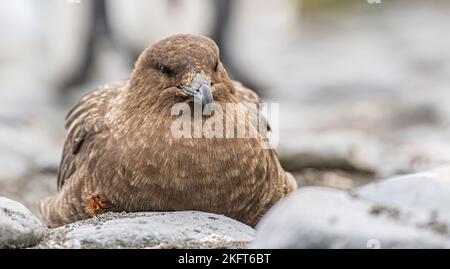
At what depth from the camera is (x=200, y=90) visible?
612 centimetres

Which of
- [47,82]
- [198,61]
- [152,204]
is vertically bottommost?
[47,82]

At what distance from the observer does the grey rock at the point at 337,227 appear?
4.78 metres

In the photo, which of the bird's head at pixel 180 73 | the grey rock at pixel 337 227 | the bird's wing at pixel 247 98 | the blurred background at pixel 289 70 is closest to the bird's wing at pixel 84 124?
the bird's head at pixel 180 73

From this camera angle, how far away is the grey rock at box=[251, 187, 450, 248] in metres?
4.78

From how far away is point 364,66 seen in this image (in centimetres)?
1675

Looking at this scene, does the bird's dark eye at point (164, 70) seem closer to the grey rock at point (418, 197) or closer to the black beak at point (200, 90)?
the black beak at point (200, 90)

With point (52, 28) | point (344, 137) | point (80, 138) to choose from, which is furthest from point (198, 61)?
point (52, 28)

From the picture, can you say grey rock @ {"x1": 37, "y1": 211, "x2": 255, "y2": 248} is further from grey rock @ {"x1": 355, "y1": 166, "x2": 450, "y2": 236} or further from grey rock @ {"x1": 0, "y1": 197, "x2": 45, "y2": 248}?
grey rock @ {"x1": 355, "y1": 166, "x2": 450, "y2": 236}

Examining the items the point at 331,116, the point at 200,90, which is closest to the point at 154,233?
the point at 200,90

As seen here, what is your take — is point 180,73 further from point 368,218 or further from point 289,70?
point 289,70

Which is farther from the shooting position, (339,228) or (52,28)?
(52,28)

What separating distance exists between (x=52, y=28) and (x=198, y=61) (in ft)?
38.5

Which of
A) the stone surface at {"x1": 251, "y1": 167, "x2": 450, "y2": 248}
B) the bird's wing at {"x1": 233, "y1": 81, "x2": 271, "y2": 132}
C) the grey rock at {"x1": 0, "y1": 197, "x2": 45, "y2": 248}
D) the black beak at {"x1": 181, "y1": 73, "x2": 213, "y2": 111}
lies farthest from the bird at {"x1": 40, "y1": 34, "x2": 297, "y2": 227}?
the stone surface at {"x1": 251, "y1": 167, "x2": 450, "y2": 248}
